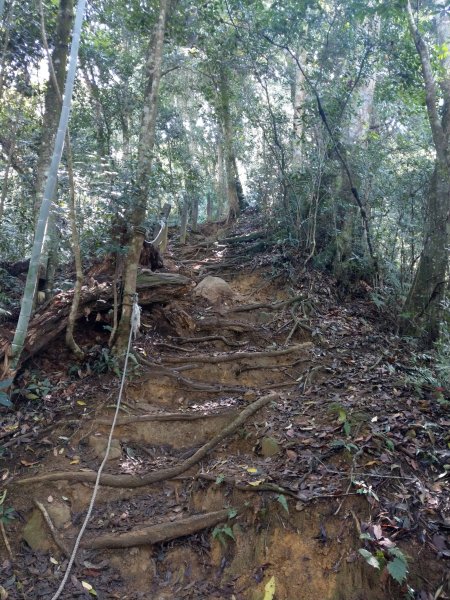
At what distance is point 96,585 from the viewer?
411 centimetres

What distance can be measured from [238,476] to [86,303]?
3.38 meters

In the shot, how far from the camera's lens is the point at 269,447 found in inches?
197

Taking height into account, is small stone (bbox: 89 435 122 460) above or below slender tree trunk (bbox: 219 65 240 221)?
below

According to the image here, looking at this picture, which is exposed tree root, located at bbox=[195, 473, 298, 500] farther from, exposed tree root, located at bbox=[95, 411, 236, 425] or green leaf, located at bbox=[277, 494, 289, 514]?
exposed tree root, located at bbox=[95, 411, 236, 425]

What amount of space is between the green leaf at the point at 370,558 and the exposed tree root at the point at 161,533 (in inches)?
50.9

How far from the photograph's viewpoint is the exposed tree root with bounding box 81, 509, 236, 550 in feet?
14.3

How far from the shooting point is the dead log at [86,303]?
20.0 feet

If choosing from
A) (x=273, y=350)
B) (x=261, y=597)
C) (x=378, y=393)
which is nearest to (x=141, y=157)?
(x=273, y=350)

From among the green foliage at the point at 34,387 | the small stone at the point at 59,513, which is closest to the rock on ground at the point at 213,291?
the green foliage at the point at 34,387

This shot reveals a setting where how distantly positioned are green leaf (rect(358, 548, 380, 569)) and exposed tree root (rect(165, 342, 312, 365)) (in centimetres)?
370

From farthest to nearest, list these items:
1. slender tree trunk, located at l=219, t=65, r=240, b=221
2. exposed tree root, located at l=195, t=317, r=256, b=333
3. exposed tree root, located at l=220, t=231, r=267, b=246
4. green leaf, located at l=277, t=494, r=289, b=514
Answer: slender tree trunk, located at l=219, t=65, r=240, b=221
exposed tree root, located at l=220, t=231, r=267, b=246
exposed tree root, located at l=195, t=317, r=256, b=333
green leaf, located at l=277, t=494, r=289, b=514

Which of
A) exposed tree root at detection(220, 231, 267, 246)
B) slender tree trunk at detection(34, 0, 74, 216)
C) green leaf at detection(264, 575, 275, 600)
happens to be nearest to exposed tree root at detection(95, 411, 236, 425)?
green leaf at detection(264, 575, 275, 600)

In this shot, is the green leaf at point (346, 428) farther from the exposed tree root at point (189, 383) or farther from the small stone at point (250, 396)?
the exposed tree root at point (189, 383)

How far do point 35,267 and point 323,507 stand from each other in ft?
12.2
